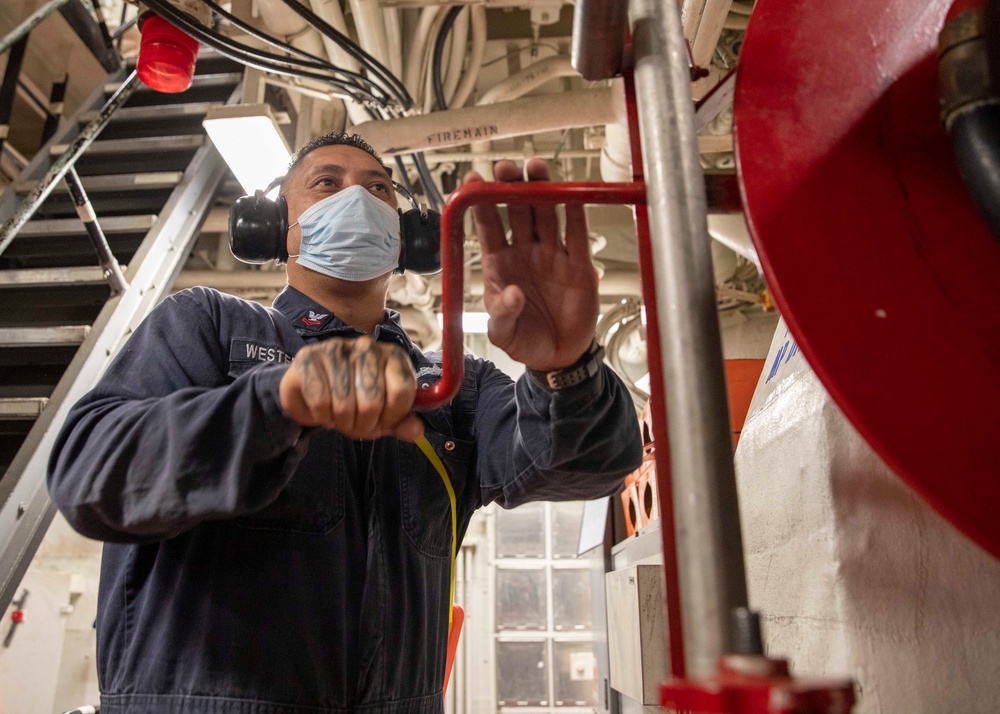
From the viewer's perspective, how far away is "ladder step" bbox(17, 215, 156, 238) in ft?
8.46

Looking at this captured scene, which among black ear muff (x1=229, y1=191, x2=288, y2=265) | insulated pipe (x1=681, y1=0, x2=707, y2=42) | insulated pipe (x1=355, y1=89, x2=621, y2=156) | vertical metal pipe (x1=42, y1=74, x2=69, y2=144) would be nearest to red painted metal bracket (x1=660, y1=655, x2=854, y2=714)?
black ear muff (x1=229, y1=191, x2=288, y2=265)

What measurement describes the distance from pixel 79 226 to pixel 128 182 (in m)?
0.31

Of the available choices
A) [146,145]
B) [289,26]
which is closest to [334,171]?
[289,26]

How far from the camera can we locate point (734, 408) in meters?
1.79

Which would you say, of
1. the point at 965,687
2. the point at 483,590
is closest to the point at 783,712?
the point at 965,687

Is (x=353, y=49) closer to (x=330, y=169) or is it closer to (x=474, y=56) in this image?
(x=474, y=56)

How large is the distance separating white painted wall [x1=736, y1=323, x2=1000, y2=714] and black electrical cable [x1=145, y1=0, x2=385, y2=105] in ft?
6.26

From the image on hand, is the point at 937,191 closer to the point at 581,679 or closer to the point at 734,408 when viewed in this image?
the point at 734,408

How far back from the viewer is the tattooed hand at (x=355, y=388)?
26.4 inches

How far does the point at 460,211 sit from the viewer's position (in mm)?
706

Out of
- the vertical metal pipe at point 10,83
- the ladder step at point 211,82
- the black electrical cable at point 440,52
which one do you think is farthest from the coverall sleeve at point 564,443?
the ladder step at point 211,82

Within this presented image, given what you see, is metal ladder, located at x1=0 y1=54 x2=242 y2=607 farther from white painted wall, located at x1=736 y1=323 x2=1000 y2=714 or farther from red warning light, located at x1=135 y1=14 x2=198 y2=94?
white painted wall, located at x1=736 y1=323 x2=1000 y2=714

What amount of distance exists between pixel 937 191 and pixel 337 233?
3.26 feet

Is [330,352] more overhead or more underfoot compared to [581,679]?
more overhead
